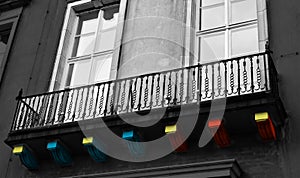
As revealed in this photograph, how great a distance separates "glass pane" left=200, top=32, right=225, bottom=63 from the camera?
11416 mm

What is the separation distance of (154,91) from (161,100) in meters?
0.31

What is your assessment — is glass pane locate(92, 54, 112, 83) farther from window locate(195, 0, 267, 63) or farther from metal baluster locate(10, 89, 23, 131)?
window locate(195, 0, 267, 63)

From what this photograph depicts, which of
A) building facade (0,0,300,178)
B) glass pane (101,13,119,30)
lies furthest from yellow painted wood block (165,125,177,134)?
glass pane (101,13,119,30)

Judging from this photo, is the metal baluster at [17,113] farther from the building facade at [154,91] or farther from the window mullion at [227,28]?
the window mullion at [227,28]

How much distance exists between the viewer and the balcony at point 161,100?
9.52 m

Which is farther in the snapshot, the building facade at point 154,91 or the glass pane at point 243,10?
the glass pane at point 243,10

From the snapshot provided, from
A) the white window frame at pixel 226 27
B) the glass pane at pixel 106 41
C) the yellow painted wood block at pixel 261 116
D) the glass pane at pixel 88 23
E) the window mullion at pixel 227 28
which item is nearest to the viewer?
the yellow painted wood block at pixel 261 116

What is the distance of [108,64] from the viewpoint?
41.8 ft

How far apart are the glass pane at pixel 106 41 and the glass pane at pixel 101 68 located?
10.8 inches

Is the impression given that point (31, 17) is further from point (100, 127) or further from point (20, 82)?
point (100, 127)

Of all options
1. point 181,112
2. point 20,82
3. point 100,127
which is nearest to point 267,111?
point 181,112

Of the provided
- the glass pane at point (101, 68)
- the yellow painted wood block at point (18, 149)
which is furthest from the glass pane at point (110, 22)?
the yellow painted wood block at point (18, 149)

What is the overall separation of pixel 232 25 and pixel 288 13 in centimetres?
131

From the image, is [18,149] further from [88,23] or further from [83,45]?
[88,23]
